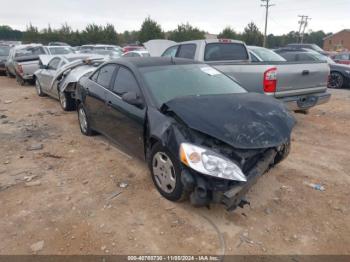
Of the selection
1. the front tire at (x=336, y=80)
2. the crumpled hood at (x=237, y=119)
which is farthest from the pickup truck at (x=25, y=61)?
the front tire at (x=336, y=80)

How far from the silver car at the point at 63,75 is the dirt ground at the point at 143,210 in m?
2.61

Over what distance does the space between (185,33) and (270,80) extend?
41.5 meters

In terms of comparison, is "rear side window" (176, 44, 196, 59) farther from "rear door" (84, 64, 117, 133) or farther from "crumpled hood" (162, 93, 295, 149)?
"crumpled hood" (162, 93, 295, 149)

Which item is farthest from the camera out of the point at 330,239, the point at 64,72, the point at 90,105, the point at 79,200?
the point at 64,72

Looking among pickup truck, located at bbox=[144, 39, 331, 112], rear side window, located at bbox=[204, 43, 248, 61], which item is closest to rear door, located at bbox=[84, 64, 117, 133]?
pickup truck, located at bbox=[144, 39, 331, 112]

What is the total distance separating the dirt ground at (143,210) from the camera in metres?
2.81

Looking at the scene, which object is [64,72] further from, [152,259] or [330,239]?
[330,239]

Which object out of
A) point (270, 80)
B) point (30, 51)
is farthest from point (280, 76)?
point (30, 51)

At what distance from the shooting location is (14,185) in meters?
3.95

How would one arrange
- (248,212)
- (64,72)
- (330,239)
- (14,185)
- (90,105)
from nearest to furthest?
(330,239)
(248,212)
(14,185)
(90,105)
(64,72)

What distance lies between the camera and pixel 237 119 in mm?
3117

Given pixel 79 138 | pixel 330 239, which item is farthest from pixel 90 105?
pixel 330 239

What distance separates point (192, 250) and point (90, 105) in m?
3.40

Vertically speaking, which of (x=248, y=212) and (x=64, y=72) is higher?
(x=64, y=72)
